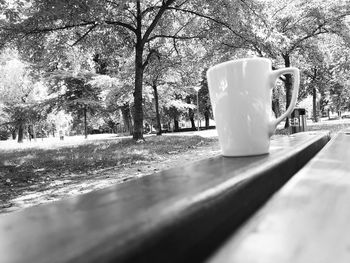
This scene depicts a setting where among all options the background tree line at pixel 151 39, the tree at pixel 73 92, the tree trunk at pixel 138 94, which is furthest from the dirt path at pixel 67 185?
the tree at pixel 73 92

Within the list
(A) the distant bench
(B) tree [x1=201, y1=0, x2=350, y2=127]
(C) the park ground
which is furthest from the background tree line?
(A) the distant bench

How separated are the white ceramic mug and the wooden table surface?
1.46 ft

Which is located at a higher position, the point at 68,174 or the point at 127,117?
the point at 127,117

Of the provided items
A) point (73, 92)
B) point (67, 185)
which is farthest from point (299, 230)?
point (73, 92)

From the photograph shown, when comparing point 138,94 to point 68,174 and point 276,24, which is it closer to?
point 68,174

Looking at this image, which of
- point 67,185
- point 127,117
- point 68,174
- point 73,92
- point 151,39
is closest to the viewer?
point 67,185

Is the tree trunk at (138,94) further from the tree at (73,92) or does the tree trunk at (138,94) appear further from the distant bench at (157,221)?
the distant bench at (157,221)

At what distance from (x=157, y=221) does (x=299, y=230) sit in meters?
0.24

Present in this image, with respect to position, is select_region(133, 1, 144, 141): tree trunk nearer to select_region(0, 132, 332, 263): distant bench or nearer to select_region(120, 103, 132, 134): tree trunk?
select_region(0, 132, 332, 263): distant bench

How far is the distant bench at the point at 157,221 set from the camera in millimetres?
328

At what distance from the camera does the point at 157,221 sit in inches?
15.4

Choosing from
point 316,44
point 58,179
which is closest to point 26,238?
point 58,179

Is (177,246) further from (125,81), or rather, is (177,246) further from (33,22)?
(125,81)

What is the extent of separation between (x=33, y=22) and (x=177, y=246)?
12893 mm
